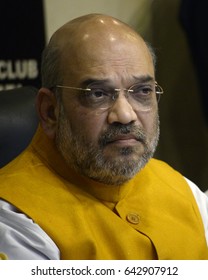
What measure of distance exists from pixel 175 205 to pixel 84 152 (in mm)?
279

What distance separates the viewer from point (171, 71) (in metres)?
2.68

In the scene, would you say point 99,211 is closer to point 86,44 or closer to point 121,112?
point 121,112

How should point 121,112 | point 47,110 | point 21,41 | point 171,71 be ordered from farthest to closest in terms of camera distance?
point 171,71 → point 21,41 → point 47,110 → point 121,112

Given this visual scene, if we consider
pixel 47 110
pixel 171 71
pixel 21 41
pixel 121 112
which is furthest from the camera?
pixel 171 71

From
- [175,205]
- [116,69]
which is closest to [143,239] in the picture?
[175,205]

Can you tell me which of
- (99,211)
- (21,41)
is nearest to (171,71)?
(21,41)

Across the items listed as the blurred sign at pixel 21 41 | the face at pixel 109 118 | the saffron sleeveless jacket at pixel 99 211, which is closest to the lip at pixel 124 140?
the face at pixel 109 118

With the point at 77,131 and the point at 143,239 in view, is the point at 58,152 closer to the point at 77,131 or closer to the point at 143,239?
the point at 77,131

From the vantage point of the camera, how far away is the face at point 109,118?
1.12m

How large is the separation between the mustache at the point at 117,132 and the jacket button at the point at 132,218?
0.56 ft

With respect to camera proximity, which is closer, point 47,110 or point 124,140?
point 124,140

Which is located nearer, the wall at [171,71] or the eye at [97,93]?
the eye at [97,93]

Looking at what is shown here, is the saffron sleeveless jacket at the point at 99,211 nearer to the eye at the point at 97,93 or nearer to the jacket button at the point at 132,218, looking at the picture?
the jacket button at the point at 132,218

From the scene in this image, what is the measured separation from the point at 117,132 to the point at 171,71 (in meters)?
1.64
